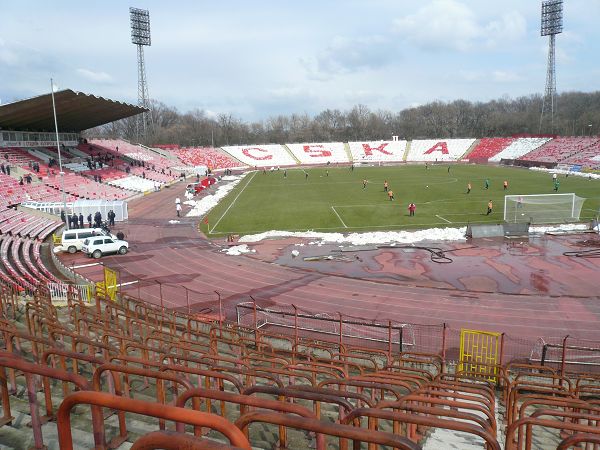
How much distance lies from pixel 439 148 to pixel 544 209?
77.9 metres

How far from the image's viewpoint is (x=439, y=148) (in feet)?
357

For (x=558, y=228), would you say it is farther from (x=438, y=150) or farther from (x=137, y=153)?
(x=438, y=150)

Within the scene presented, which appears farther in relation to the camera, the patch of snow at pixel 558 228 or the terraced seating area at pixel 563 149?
the terraced seating area at pixel 563 149

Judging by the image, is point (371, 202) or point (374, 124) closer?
point (371, 202)

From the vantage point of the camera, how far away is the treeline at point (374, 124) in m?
140

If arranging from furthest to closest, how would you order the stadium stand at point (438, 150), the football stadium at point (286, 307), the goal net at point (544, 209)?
1. the stadium stand at point (438, 150)
2. the goal net at point (544, 209)
3. the football stadium at point (286, 307)

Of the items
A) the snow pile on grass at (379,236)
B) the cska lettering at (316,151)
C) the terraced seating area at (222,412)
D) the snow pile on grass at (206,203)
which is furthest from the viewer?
the cska lettering at (316,151)

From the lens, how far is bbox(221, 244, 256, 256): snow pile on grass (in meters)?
27.4

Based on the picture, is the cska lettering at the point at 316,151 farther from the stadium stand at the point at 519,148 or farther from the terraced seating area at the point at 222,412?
the terraced seating area at the point at 222,412

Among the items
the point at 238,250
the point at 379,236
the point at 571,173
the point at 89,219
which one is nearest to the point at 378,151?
the point at 571,173

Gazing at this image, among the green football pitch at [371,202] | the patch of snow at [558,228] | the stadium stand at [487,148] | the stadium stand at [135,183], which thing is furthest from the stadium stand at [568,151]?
the stadium stand at [135,183]

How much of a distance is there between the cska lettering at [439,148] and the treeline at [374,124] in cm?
3791

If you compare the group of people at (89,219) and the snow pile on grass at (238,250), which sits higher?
the group of people at (89,219)

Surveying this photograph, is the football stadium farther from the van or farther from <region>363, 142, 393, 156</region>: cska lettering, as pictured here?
<region>363, 142, 393, 156</region>: cska lettering
